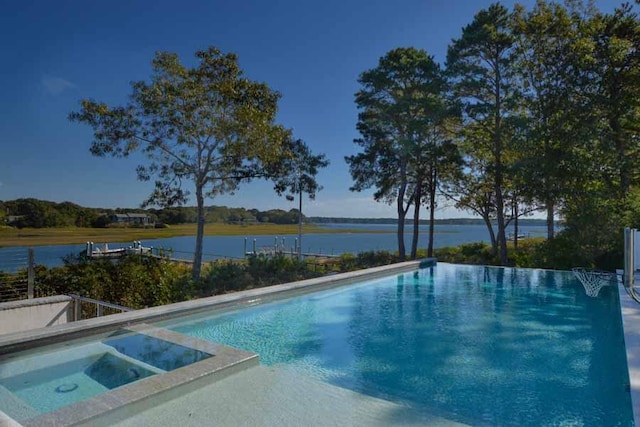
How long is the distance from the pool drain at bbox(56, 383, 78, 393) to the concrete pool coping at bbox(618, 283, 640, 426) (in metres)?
3.90

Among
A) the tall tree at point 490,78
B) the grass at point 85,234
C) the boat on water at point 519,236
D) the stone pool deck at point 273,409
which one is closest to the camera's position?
the stone pool deck at point 273,409

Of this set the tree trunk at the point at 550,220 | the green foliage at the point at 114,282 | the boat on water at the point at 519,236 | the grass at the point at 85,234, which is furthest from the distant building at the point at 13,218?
the boat on water at the point at 519,236

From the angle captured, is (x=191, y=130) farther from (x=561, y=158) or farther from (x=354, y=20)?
(x=561, y=158)

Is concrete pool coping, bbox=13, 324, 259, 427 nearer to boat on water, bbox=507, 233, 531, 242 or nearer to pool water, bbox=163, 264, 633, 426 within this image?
pool water, bbox=163, 264, 633, 426

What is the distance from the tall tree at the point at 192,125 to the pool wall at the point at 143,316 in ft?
11.6

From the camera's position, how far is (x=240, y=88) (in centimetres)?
962

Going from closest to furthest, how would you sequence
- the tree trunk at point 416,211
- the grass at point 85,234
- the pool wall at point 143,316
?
the pool wall at point 143,316, the grass at point 85,234, the tree trunk at point 416,211

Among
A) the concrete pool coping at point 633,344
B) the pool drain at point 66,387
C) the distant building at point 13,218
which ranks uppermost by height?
the distant building at point 13,218

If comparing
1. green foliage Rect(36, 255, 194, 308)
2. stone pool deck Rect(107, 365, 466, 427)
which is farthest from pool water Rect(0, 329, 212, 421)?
green foliage Rect(36, 255, 194, 308)

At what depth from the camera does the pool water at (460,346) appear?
3.17 meters

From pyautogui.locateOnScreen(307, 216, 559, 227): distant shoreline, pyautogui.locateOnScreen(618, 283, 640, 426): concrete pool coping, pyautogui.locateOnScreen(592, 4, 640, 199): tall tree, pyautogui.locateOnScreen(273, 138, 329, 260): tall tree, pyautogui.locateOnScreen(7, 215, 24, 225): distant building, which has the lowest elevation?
pyautogui.locateOnScreen(618, 283, 640, 426): concrete pool coping

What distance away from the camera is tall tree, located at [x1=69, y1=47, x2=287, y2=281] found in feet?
30.0

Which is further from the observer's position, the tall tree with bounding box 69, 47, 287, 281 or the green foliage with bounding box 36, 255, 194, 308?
the tall tree with bounding box 69, 47, 287, 281

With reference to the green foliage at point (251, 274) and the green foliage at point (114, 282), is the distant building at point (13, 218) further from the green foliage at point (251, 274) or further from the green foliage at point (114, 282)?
the green foliage at point (251, 274)
